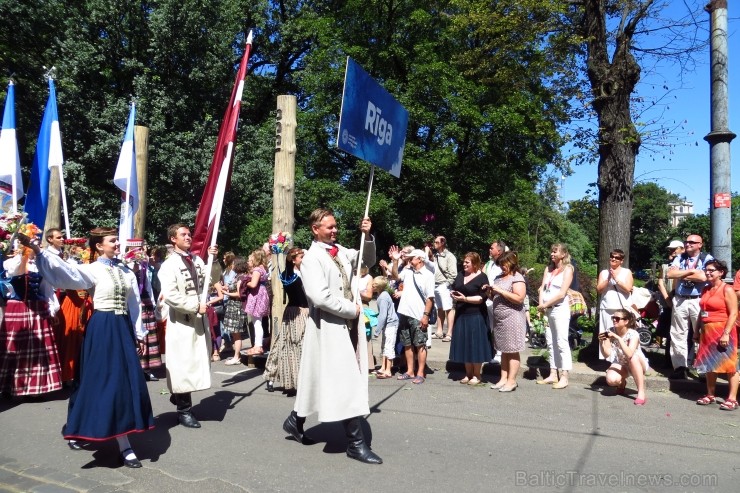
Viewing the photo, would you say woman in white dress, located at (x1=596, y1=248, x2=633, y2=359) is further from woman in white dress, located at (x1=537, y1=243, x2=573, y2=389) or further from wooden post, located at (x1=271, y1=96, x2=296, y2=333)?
wooden post, located at (x1=271, y1=96, x2=296, y2=333)

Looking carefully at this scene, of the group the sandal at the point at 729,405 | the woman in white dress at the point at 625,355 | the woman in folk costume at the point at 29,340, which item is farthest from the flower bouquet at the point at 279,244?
the sandal at the point at 729,405

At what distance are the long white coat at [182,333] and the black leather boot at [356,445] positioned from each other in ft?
5.80

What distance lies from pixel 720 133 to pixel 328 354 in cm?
637

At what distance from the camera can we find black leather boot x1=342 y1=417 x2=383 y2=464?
471cm

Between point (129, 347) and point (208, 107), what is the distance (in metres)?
17.4

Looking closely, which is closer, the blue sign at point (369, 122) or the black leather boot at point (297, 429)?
the black leather boot at point (297, 429)

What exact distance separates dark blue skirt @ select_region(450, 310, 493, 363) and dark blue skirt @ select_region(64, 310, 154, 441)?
4.24m

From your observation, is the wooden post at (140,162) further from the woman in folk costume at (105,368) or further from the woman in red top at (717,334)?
the woman in red top at (717,334)

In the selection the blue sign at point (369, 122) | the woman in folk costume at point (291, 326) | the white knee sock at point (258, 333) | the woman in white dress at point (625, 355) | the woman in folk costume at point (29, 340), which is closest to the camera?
the blue sign at point (369, 122)

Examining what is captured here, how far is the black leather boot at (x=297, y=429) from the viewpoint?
5.15 meters

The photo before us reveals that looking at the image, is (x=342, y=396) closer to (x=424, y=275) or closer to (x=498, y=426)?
(x=498, y=426)

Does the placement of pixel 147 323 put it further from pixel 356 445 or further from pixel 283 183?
pixel 356 445

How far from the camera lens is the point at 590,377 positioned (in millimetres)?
7898

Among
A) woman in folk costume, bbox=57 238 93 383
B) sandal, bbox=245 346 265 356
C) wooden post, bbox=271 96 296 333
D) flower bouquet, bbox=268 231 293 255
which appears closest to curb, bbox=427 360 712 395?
wooden post, bbox=271 96 296 333
